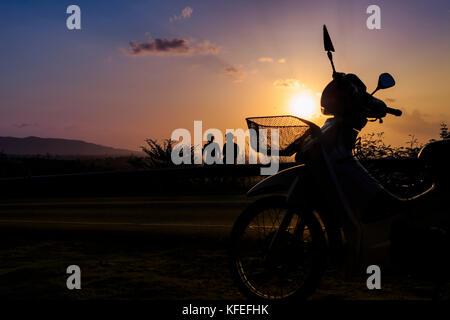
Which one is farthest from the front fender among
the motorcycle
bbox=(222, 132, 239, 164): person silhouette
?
bbox=(222, 132, 239, 164): person silhouette

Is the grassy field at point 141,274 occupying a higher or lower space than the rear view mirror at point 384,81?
lower

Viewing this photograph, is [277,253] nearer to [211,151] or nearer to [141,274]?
[141,274]

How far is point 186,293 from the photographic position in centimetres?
516

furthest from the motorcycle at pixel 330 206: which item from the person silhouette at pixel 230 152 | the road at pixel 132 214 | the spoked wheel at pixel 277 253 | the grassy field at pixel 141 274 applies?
the person silhouette at pixel 230 152

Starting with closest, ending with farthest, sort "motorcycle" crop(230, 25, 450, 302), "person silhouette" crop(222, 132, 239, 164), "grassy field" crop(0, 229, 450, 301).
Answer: "motorcycle" crop(230, 25, 450, 302) → "grassy field" crop(0, 229, 450, 301) → "person silhouette" crop(222, 132, 239, 164)

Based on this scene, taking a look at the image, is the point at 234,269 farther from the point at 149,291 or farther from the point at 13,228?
the point at 13,228

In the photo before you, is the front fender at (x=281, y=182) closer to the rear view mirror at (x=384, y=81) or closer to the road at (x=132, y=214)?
the rear view mirror at (x=384, y=81)

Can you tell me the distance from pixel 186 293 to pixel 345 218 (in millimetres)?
1780

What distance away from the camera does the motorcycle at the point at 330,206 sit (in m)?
4.12

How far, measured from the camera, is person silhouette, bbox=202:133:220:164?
1459 centimetres

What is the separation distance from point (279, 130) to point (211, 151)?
11361 millimetres

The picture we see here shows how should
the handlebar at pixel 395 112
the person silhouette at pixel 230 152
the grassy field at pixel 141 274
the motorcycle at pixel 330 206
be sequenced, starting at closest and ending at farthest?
the motorcycle at pixel 330 206, the handlebar at pixel 395 112, the grassy field at pixel 141 274, the person silhouette at pixel 230 152

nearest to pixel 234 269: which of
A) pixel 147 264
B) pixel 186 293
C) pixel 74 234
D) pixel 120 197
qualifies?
pixel 186 293

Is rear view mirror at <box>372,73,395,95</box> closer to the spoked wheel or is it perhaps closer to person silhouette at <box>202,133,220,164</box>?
the spoked wheel
